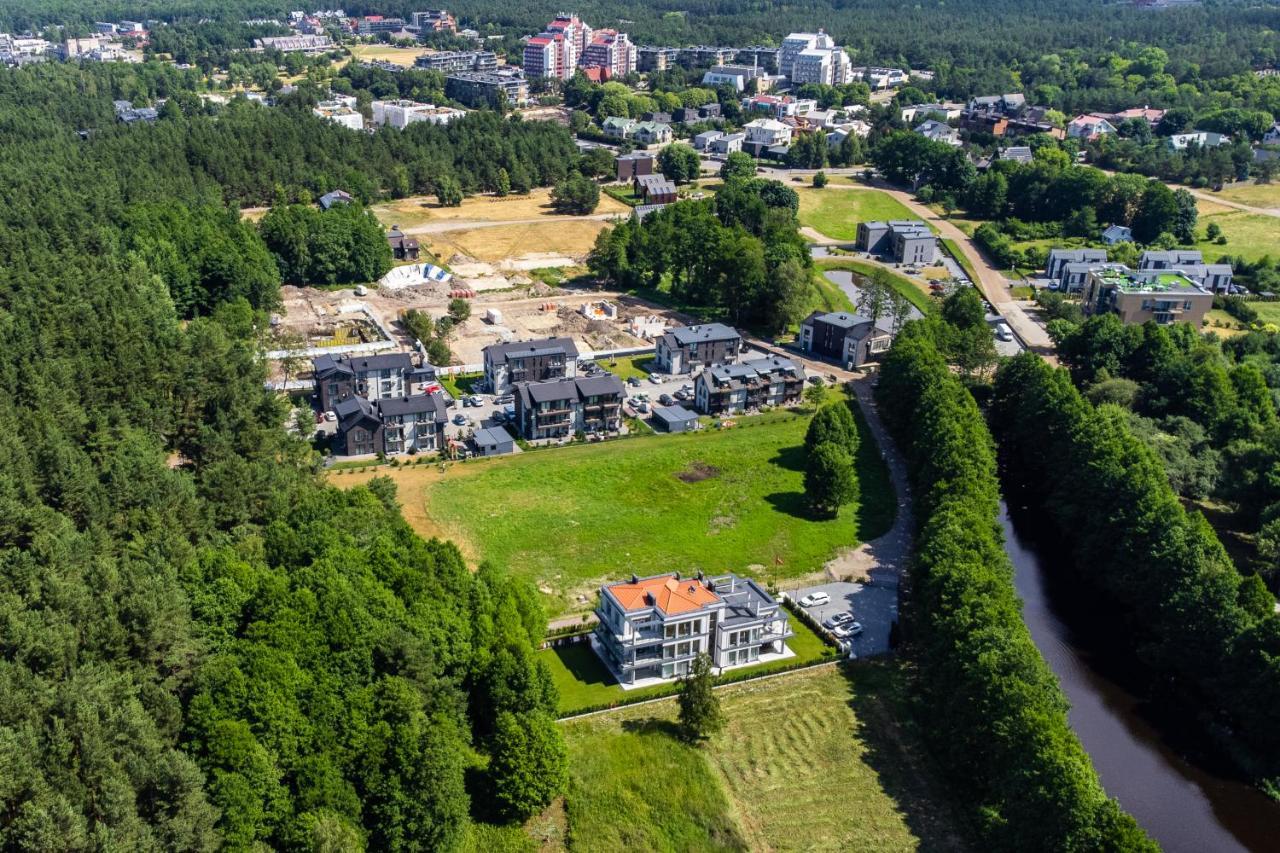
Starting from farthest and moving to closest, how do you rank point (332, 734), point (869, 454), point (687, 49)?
point (687, 49)
point (869, 454)
point (332, 734)

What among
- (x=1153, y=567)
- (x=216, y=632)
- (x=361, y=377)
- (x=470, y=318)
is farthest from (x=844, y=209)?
(x=216, y=632)

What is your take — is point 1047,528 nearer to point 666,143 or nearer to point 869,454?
point 869,454

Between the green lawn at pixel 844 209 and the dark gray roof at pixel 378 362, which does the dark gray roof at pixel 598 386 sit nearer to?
the dark gray roof at pixel 378 362

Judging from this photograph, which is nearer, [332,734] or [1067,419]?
[332,734]

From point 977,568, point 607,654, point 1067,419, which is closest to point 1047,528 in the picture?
point 1067,419

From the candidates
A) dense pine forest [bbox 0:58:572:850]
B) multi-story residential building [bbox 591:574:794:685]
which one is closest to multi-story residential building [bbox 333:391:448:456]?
dense pine forest [bbox 0:58:572:850]

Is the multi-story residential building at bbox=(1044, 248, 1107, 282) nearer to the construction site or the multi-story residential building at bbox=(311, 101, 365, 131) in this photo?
the construction site
